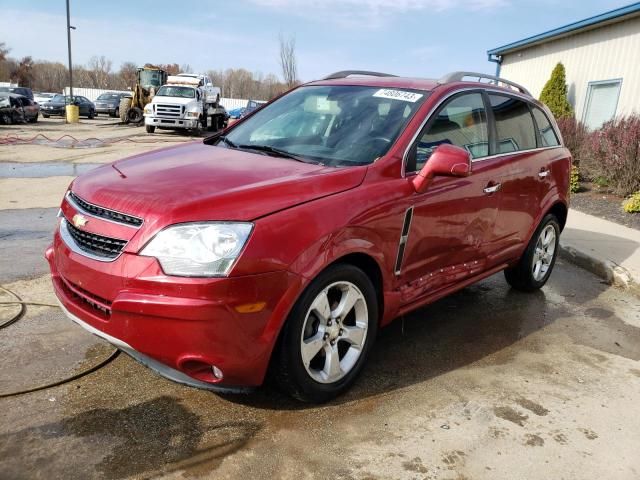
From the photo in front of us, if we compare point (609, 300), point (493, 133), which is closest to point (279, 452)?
point (493, 133)

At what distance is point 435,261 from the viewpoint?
12.0 ft

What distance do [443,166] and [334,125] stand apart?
835 millimetres

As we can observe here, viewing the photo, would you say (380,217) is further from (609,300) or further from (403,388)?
(609,300)

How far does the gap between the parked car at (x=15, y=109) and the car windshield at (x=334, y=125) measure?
2853cm

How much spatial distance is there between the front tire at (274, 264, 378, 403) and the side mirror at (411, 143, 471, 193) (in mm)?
709

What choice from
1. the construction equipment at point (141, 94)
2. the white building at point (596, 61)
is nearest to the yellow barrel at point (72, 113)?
the construction equipment at point (141, 94)

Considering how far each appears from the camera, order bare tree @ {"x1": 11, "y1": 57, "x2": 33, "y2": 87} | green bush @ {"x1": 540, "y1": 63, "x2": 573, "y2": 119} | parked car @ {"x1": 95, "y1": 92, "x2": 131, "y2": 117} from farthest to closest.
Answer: bare tree @ {"x1": 11, "y1": 57, "x2": 33, "y2": 87}, parked car @ {"x1": 95, "y1": 92, "x2": 131, "y2": 117}, green bush @ {"x1": 540, "y1": 63, "x2": 573, "y2": 119}

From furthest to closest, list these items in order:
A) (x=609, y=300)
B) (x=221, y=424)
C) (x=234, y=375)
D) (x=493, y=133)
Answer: (x=609, y=300), (x=493, y=133), (x=221, y=424), (x=234, y=375)

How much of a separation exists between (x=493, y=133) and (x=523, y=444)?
2.36m

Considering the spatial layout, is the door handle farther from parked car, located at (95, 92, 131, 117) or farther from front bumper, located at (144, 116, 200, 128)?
parked car, located at (95, 92, 131, 117)

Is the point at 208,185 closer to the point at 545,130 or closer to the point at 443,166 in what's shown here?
the point at 443,166

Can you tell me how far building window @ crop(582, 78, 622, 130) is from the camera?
12.9 metres

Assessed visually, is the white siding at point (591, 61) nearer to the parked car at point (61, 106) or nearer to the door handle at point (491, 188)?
the door handle at point (491, 188)

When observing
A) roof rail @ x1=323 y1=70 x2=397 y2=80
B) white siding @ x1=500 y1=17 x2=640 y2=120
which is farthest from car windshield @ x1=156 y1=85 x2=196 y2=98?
roof rail @ x1=323 y1=70 x2=397 y2=80
